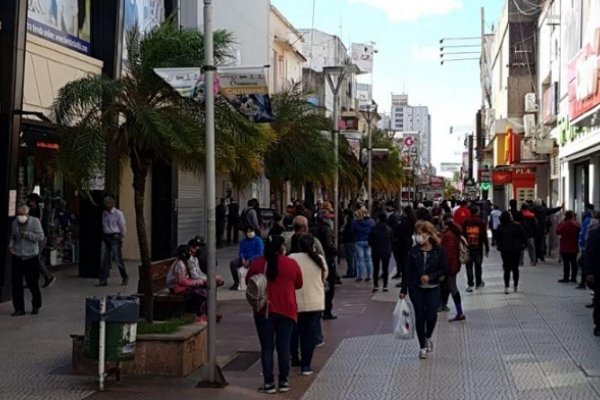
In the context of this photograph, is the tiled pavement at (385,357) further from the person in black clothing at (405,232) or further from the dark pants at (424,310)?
the person in black clothing at (405,232)

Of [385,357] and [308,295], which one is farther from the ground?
[308,295]

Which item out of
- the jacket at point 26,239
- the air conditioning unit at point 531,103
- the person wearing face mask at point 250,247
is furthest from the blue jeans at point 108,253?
the air conditioning unit at point 531,103

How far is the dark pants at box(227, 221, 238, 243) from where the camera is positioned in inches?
1286

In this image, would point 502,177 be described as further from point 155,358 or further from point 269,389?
point 269,389

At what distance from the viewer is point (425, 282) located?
10719 millimetres

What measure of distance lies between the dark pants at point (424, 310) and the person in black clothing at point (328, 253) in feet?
8.67

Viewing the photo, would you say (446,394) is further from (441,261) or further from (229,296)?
(229,296)

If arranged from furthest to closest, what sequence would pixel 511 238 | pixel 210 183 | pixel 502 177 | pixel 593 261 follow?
pixel 502 177
pixel 511 238
pixel 593 261
pixel 210 183

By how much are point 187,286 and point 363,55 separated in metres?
92.5

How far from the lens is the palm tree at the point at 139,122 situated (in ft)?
34.1

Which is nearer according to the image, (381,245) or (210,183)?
(210,183)

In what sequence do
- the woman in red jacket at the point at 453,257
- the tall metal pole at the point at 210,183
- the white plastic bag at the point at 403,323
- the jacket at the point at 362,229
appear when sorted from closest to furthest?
the tall metal pole at the point at 210,183, the white plastic bag at the point at 403,323, the woman in red jacket at the point at 453,257, the jacket at the point at 362,229

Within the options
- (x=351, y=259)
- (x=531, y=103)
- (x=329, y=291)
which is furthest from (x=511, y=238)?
(x=531, y=103)

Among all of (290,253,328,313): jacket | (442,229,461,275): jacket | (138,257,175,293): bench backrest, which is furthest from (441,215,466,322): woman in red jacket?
(138,257,175,293): bench backrest
